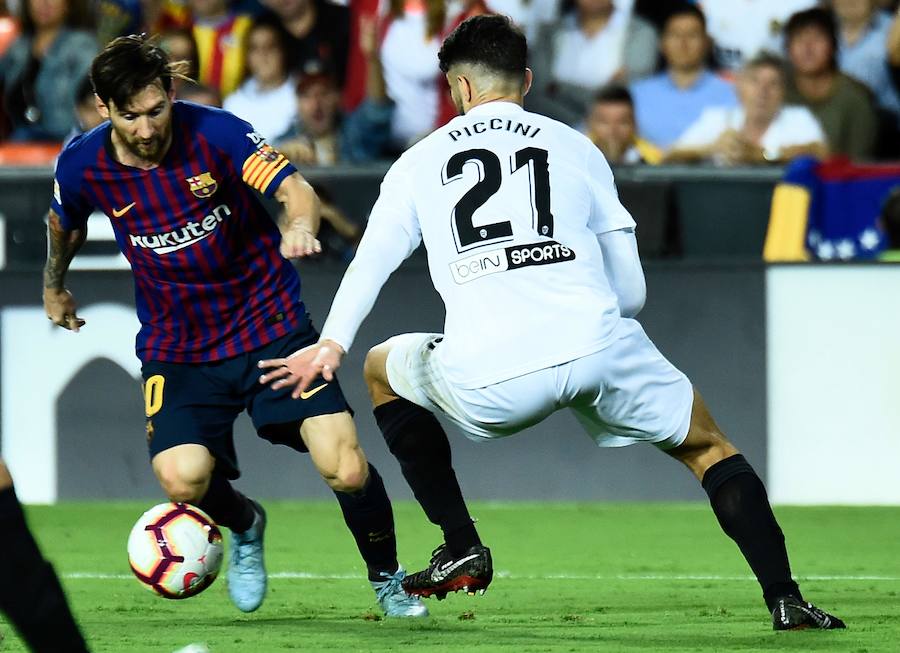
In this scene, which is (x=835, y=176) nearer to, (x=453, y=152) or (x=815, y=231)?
(x=815, y=231)

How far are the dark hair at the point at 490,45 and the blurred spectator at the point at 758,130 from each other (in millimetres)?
4622

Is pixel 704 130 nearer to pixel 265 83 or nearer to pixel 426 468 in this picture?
pixel 265 83

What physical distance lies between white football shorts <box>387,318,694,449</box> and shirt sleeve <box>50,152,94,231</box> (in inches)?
50.3

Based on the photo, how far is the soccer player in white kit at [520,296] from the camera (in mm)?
4633

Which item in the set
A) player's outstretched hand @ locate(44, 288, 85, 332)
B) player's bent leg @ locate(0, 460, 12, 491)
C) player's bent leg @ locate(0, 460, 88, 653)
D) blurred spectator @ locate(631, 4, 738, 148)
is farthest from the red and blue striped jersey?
blurred spectator @ locate(631, 4, 738, 148)

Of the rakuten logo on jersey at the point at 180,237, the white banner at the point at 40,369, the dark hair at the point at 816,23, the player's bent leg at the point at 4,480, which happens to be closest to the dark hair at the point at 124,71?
the rakuten logo on jersey at the point at 180,237

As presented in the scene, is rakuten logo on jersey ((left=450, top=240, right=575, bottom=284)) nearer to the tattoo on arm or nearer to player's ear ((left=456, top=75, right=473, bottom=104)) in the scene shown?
player's ear ((left=456, top=75, right=473, bottom=104))

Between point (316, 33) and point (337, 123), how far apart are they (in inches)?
33.8

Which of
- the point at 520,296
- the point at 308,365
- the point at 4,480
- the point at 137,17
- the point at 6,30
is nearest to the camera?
the point at 4,480

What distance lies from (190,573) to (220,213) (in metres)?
1.14

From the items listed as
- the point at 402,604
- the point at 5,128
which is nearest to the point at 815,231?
the point at 402,604

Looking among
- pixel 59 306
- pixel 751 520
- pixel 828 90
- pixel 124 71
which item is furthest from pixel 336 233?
pixel 751 520

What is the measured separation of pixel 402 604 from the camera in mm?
5367

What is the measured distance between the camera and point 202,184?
17.5ft
